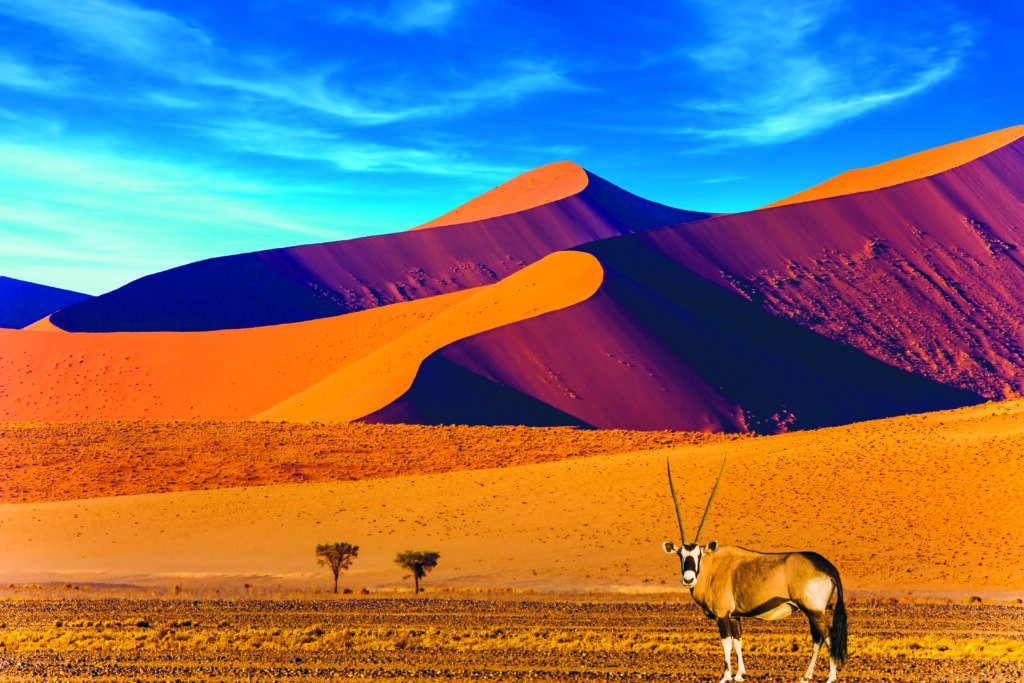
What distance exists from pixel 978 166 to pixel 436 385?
7739 centimetres

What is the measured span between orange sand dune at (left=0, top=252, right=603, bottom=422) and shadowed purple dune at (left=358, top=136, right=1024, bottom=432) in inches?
211

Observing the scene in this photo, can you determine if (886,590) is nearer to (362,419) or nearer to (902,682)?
(902,682)

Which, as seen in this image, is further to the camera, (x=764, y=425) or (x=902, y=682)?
(x=764, y=425)

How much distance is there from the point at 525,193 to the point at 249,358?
7935cm

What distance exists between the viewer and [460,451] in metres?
47.8

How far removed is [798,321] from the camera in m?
84.2

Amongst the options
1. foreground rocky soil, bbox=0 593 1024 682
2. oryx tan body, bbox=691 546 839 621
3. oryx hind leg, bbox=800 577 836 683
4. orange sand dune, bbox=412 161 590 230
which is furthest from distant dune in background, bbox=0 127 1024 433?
oryx hind leg, bbox=800 577 836 683

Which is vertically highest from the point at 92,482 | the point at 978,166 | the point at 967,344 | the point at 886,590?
the point at 978,166

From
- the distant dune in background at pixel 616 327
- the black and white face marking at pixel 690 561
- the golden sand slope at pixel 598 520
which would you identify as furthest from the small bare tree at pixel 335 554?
the distant dune in background at pixel 616 327

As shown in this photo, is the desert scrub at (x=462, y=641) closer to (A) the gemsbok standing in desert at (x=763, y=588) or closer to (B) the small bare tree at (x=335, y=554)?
(A) the gemsbok standing in desert at (x=763, y=588)

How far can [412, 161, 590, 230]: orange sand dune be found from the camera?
150m

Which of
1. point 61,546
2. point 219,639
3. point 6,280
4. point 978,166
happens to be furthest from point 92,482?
point 6,280

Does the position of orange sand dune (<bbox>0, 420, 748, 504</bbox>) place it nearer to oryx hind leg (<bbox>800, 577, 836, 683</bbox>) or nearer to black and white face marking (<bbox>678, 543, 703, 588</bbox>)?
black and white face marking (<bbox>678, 543, 703, 588</bbox>)

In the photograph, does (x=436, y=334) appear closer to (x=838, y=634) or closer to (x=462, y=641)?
(x=462, y=641)
